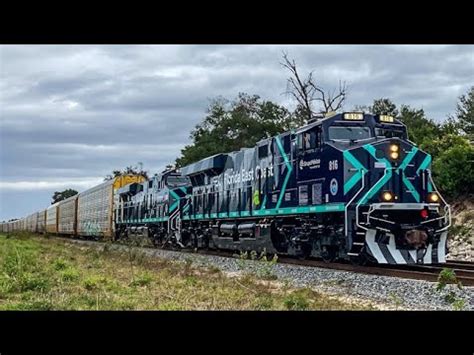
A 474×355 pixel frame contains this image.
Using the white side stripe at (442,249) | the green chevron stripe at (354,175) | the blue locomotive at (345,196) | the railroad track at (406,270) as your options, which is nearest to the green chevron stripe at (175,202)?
the blue locomotive at (345,196)

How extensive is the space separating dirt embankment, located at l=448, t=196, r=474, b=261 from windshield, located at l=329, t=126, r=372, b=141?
25.4ft

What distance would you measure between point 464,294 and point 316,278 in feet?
11.3

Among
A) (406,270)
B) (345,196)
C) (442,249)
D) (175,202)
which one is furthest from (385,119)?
(175,202)

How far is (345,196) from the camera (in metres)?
14.2

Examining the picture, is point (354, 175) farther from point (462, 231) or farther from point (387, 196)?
point (462, 231)

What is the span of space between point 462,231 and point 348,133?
32.9 feet

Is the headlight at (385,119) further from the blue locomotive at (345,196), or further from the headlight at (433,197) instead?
the headlight at (433,197)

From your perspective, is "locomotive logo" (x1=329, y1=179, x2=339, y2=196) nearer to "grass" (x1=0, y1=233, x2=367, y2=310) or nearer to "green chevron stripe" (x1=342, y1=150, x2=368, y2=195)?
"green chevron stripe" (x1=342, y1=150, x2=368, y2=195)

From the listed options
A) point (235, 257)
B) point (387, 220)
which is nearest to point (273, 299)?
point (387, 220)

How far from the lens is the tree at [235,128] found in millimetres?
53062

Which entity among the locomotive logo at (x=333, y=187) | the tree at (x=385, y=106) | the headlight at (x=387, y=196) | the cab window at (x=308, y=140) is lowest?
the headlight at (x=387, y=196)

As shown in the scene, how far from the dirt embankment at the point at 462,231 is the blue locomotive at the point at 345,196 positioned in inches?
280

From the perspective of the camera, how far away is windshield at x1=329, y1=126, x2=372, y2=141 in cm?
1510

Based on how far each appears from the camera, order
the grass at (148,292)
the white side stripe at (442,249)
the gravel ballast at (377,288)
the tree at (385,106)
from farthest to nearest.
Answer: the tree at (385,106) < the white side stripe at (442,249) < the gravel ballast at (377,288) < the grass at (148,292)
